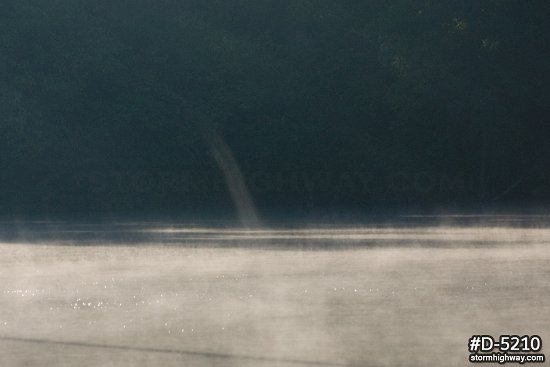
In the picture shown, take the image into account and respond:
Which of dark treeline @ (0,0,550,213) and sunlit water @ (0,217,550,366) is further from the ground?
dark treeline @ (0,0,550,213)

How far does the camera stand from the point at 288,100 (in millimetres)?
37750

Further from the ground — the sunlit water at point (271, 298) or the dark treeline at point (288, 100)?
the dark treeline at point (288, 100)

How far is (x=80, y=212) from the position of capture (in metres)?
31.5

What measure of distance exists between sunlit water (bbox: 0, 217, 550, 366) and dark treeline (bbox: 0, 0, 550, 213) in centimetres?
1736

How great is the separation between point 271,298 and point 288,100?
27.3 meters

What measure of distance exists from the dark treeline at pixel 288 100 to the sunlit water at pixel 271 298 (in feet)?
57.0

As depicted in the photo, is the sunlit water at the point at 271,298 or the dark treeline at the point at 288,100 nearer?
the sunlit water at the point at 271,298

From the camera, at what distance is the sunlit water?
7.75m

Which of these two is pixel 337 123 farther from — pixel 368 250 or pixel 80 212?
pixel 368 250

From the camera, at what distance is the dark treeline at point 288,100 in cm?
3588

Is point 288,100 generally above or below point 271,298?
above

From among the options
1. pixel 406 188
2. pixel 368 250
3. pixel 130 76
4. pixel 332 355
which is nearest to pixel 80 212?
pixel 130 76

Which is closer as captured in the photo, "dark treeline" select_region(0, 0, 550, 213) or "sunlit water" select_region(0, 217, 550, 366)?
"sunlit water" select_region(0, 217, 550, 366)

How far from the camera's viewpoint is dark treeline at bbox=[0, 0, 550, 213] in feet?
118
